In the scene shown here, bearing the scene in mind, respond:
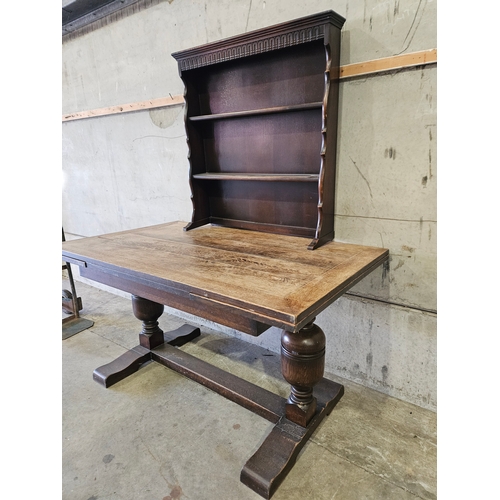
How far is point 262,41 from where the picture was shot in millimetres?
1648

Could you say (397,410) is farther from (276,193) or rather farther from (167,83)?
(167,83)

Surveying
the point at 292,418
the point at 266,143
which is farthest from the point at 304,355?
the point at 266,143

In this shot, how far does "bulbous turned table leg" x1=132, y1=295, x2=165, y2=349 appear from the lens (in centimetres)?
218

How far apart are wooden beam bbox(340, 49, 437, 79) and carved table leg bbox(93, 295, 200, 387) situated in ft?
5.68

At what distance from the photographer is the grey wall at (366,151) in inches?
59.6

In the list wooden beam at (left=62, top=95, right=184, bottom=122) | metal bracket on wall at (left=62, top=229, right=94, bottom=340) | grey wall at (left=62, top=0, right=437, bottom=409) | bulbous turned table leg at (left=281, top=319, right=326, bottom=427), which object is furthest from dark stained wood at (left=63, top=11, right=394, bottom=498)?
metal bracket on wall at (left=62, top=229, right=94, bottom=340)

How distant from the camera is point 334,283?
1.21 meters

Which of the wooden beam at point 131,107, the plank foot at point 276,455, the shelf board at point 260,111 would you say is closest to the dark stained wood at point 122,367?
the plank foot at point 276,455

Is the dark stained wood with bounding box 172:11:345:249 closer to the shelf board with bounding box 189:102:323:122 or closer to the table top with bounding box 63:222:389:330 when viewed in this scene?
the shelf board with bounding box 189:102:323:122

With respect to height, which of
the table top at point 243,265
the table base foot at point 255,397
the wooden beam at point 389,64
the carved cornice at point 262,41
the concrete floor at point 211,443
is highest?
the carved cornice at point 262,41

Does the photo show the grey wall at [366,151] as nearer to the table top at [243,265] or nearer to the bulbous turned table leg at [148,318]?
the table top at [243,265]

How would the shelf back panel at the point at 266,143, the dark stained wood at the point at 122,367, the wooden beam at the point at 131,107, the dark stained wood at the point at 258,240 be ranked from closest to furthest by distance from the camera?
the dark stained wood at the point at 258,240, the shelf back panel at the point at 266,143, the dark stained wood at the point at 122,367, the wooden beam at the point at 131,107

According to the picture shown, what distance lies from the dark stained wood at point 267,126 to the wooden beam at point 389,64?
70 millimetres

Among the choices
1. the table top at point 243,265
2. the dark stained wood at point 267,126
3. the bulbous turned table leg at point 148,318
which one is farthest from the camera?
the bulbous turned table leg at point 148,318
